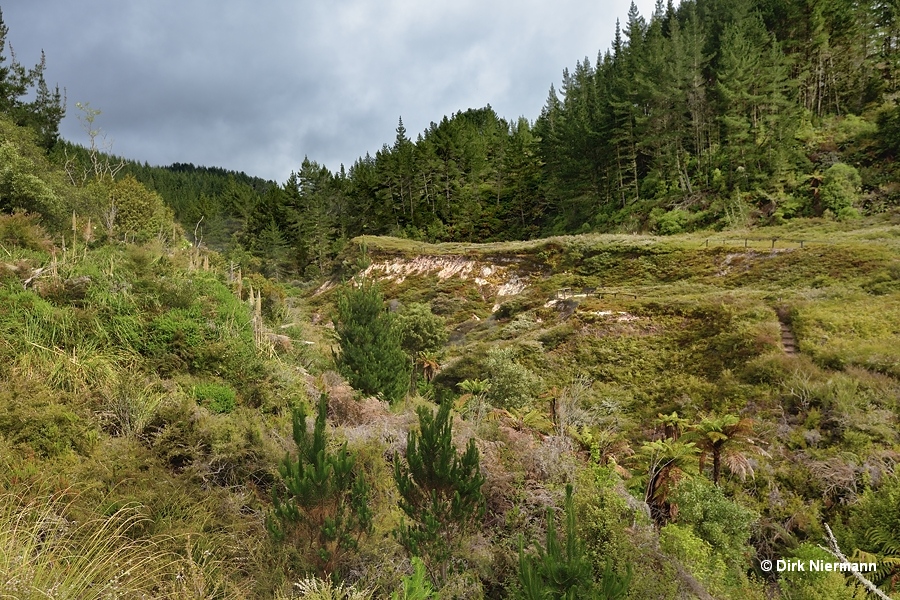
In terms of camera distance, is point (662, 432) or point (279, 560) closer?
point (279, 560)

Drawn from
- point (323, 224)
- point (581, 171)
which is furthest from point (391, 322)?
point (323, 224)

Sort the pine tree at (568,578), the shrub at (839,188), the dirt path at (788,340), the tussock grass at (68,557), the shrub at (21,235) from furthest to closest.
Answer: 1. the shrub at (839,188)
2. the dirt path at (788,340)
3. the shrub at (21,235)
4. the pine tree at (568,578)
5. the tussock grass at (68,557)

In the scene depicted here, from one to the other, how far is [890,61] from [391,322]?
53618mm

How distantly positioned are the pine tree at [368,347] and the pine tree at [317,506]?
7717 millimetres

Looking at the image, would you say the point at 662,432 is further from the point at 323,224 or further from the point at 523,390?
the point at 323,224

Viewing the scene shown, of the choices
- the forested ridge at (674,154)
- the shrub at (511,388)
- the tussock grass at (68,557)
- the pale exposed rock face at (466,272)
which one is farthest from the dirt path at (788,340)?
the forested ridge at (674,154)

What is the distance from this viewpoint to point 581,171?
48.8m

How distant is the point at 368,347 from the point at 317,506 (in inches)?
324

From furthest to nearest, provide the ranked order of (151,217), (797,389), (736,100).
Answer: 1. (736,100)
2. (151,217)
3. (797,389)

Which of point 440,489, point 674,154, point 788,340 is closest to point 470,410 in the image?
point 440,489

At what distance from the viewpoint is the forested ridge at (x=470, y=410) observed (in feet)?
15.1

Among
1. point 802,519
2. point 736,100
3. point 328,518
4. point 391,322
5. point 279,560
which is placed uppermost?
point 736,100

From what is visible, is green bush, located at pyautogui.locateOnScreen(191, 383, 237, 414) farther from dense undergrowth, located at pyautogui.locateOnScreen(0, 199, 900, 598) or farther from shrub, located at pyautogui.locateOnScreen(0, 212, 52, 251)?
shrub, located at pyautogui.locateOnScreen(0, 212, 52, 251)

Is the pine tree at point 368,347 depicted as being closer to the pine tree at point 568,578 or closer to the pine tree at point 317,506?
the pine tree at point 317,506
